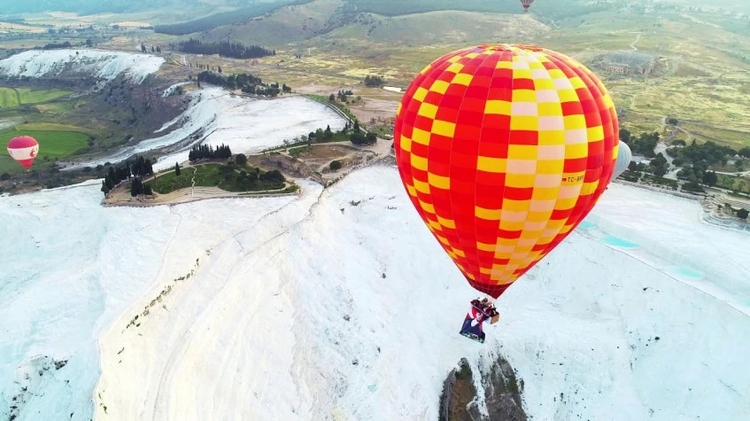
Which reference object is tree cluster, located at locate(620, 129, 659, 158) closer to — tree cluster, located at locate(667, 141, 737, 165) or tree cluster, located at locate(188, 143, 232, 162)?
tree cluster, located at locate(667, 141, 737, 165)

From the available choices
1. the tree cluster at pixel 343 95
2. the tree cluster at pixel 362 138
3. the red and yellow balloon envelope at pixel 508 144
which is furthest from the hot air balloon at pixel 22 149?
the tree cluster at pixel 343 95

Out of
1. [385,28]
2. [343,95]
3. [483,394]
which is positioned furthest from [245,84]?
[385,28]

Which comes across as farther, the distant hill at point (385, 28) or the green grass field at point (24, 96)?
the distant hill at point (385, 28)

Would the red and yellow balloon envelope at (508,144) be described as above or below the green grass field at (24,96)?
above

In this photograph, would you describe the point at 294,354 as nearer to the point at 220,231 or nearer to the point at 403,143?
the point at 220,231

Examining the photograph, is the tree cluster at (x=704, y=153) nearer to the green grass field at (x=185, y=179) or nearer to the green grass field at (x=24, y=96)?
the green grass field at (x=185, y=179)

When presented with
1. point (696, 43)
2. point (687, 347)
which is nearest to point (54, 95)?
point (687, 347)
